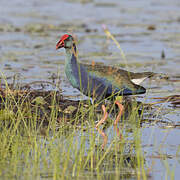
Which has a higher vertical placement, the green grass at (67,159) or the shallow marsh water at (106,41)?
the shallow marsh water at (106,41)

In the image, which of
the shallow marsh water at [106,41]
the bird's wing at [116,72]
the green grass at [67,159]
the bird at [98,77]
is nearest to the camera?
the green grass at [67,159]

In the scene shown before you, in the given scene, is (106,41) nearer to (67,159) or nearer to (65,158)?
(65,158)

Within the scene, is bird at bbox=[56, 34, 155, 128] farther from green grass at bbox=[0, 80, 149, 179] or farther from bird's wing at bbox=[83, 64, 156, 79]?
green grass at bbox=[0, 80, 149, 179]

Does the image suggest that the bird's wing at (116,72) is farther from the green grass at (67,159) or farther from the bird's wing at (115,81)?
the green grass at (67,159)

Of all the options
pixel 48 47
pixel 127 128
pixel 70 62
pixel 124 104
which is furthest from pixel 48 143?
pixel 48 47

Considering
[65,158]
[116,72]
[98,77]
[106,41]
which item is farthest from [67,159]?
[106,41]

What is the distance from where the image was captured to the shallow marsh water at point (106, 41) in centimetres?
700

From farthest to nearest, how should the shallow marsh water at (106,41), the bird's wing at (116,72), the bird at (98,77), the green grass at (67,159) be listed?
1. the bird's wing at (116,72)
2. the bird at (98,77)
3. the shallow marsh water at (106,41)
4. the green grass at (67,159)

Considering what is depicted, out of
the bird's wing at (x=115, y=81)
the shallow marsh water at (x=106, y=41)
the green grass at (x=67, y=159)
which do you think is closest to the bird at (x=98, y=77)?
the bird's wing at (x=115, y=81)

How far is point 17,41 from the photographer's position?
1346cm

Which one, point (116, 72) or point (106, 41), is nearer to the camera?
point (116, 72)

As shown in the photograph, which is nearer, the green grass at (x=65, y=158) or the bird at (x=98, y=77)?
the green grass at (x=65, y=158)

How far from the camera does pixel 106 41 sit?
13586mm

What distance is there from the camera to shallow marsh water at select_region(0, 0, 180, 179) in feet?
23.0
